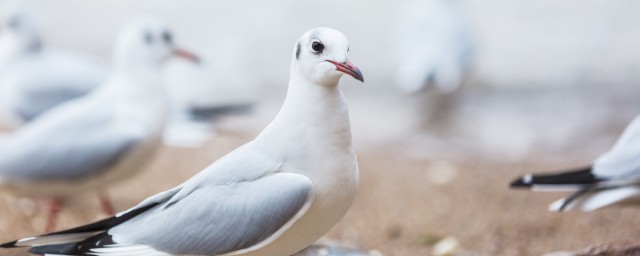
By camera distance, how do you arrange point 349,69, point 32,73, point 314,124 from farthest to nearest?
point 32,73, point 314,124, point 349,69

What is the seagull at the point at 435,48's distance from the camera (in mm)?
7125

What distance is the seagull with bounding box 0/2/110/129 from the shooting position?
5.96 meters

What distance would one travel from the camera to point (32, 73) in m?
6.24

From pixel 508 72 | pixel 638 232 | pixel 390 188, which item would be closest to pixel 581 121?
pixel 508 72

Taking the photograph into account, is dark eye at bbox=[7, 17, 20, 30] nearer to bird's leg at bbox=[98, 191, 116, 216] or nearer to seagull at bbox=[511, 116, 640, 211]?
bird's leg at bbox=[98, 191, 116, 216]

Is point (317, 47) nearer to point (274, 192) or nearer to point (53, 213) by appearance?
point (274, 192)

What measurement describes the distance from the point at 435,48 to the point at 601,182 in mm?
3689

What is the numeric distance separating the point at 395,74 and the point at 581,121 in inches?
95.1

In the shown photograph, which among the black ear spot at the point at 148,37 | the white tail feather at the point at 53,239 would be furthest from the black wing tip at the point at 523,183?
the black ear spot at the point at 148,37

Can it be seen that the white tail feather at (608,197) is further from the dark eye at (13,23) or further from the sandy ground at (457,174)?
the dark eye at (13,23)

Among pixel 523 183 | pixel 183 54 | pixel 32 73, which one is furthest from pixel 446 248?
pixel 32 73

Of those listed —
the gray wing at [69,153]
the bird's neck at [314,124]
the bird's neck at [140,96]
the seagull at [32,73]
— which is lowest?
the bird's neck at [314,124]

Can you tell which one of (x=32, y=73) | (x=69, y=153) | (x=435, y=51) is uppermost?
(x=435, y=51)

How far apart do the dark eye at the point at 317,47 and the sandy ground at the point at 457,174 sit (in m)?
1.54
